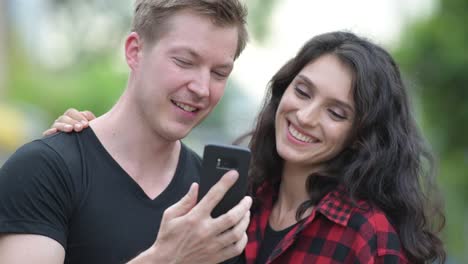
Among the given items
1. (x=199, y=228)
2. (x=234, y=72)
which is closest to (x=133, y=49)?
(x=199, y=228)

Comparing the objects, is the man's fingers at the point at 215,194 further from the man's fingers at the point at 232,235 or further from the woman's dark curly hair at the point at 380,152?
the woman's dark curly hair at the point at 380,152

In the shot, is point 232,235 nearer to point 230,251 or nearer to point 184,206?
point 230,251

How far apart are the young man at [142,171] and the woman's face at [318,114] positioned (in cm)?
35

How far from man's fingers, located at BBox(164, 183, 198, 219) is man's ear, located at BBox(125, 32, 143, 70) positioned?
759 millimetres

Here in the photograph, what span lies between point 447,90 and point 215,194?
22.0ft

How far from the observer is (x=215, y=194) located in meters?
2.44

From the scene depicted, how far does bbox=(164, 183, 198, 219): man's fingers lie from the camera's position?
2.47m

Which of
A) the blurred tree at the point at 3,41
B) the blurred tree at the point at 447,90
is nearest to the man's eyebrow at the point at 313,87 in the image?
the blurred tree at the point at 447,90

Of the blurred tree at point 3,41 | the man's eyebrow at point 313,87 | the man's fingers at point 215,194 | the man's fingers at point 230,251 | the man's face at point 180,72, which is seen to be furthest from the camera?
the blurred tree at point 3,41

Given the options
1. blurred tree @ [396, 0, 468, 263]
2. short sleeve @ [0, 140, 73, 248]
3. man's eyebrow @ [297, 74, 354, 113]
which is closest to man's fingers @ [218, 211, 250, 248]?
short sleeve @ [0, 140, 73, 248]

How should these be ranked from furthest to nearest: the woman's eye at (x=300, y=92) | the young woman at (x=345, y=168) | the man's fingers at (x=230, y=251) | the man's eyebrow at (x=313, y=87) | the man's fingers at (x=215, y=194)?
the woman's eye at (x=300, y=92) → the man's eyebrow at (x=313, y=87) → the young woman at (x=345, y=168) → the man's fingers at (x=230, y=251) → the man's fingers at (x=215, y=194)

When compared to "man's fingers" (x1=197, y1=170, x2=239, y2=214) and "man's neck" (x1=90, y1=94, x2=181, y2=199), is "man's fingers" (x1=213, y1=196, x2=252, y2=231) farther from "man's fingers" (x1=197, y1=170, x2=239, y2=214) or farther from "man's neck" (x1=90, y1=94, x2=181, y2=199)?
"man's neck" (x1=90, y1=94, x2=181, y2=199)

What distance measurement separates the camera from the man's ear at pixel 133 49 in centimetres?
302

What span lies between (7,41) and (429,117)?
17.9m
